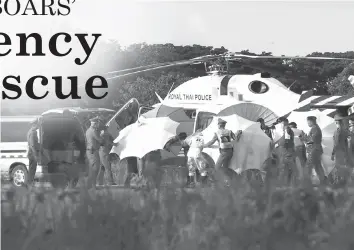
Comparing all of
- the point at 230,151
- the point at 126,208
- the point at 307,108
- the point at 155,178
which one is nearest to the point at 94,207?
the point at 126,208

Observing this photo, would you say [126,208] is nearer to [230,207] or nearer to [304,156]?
[230,207]

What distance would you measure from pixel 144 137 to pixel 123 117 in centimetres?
401

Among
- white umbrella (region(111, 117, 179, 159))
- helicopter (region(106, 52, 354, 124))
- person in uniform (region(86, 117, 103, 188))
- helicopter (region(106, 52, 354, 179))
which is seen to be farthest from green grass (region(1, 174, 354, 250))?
helicopter (region(106, 52, 354, 124))

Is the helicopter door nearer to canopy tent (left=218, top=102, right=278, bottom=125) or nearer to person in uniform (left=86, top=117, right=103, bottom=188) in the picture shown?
canopy tent (left=218, top=102, right=278, bottom=125)

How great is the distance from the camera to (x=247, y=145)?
15781mm

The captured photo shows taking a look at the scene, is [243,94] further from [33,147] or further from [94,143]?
[33,147]

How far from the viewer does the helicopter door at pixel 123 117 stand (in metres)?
20.4

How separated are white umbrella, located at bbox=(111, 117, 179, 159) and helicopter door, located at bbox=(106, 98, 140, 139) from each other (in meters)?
2.80

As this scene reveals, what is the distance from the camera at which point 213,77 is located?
20.7 m

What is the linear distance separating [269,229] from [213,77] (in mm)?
16073

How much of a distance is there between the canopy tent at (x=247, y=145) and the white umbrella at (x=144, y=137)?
103cm

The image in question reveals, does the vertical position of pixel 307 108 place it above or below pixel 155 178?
above

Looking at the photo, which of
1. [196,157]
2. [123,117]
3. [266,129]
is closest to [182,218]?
[196,157]

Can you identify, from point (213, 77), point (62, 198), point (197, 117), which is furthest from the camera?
point (213, 77)
